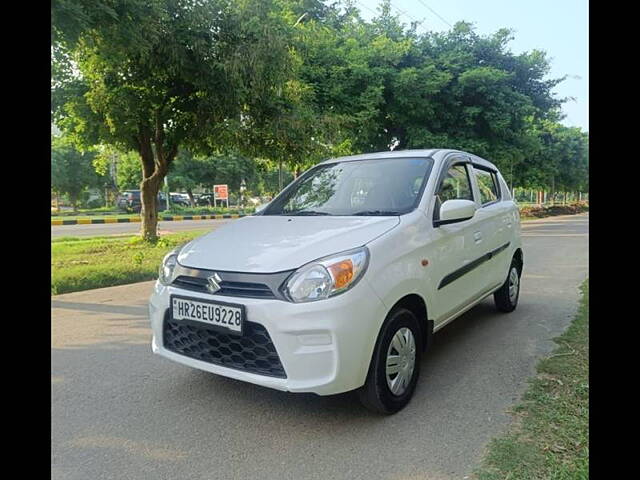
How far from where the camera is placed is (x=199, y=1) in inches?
314

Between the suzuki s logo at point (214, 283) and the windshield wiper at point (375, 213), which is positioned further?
the windshield wiper at point (375, 213)

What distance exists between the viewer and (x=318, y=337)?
2.49 meters

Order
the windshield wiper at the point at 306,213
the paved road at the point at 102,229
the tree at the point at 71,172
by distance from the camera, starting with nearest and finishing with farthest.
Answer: the windshield wiper at the point at 306,213 < the paved road at the point at 102,229 < the tree at the point at 71,172

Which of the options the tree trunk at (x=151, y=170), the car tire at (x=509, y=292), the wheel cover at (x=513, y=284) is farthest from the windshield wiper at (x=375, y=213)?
the tree trunk at (x=151, y=170)

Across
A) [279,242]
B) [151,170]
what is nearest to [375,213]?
[279,242]

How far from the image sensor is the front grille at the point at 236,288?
2.56 m

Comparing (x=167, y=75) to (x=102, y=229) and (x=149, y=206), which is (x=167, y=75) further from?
(x=102, y=229)

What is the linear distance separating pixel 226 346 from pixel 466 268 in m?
2.03

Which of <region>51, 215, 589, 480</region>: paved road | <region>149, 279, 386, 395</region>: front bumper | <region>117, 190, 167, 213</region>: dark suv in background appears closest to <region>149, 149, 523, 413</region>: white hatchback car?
<region>149, 279, 386, 395</region>: front bumper

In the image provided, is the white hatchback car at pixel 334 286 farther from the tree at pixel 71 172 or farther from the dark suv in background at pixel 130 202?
the tree at pixel 71 172

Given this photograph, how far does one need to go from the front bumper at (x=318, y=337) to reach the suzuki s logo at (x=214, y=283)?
0.62 feet

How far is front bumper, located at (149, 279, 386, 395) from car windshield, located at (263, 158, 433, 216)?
1000 millimetres
